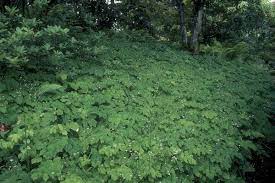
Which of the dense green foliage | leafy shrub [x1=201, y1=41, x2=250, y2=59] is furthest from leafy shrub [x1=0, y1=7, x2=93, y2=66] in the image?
leafy shrub [x1=201, y1=41, x2=250, y2=59]

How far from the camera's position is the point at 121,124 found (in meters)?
6.89

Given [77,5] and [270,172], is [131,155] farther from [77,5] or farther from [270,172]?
[77,5]

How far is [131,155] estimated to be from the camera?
6.29 m

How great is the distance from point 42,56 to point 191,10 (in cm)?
1220

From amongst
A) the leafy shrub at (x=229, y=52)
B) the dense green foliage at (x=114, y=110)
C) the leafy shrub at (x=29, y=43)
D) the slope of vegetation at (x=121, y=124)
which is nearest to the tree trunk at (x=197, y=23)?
the leafy shrub at (x=229, y=52)

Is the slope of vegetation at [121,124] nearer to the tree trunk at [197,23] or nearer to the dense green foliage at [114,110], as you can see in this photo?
the dense green foliage at [114,110]

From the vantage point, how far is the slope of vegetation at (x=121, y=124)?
5.85 m

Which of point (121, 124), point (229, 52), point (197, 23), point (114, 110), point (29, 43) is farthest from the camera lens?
point (229, 52)

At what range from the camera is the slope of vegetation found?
5852 mm

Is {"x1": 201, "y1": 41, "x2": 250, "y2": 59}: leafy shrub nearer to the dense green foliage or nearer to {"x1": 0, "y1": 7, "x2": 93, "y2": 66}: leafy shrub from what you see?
the dense green foliage

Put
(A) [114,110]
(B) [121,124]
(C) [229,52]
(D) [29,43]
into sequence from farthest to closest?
1. (C) [229,52]
2. (D) [29,43]
3. (A) [114,110]
4. (B) [121,124]

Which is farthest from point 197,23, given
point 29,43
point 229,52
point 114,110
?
point 114,110

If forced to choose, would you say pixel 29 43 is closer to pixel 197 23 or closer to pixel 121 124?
pixel 121 124

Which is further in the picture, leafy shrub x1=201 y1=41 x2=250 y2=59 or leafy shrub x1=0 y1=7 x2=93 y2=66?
leafy shrub x1=201 y1=41 x2=250 y2=59
